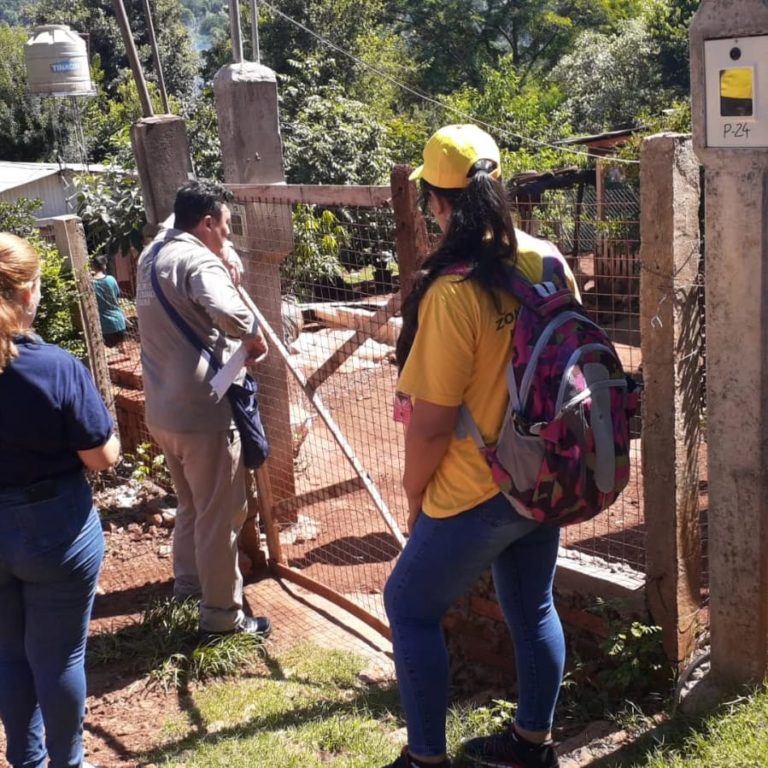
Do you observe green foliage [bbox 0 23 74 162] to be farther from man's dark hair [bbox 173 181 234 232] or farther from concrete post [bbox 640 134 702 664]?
concrete post [bbox 640 134 702 664]

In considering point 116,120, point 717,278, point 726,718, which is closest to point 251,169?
point 717,278

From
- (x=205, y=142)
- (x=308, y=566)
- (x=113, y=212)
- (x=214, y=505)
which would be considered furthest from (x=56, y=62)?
(x=214, y=505)

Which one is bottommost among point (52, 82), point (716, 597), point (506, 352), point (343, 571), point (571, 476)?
point (343, 571)

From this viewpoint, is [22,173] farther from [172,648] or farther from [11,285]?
[11,285]

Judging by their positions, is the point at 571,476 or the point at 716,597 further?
the point at 716,597

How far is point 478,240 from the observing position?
2492mm

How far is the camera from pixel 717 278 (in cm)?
284

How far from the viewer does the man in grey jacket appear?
4184 millimetres

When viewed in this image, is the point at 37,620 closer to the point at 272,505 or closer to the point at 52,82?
the point at 272,505

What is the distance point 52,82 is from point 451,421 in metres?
17.0

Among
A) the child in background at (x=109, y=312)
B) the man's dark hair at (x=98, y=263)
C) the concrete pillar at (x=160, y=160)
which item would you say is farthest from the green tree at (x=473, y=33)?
the concrete pillar at (x=160, y=160)

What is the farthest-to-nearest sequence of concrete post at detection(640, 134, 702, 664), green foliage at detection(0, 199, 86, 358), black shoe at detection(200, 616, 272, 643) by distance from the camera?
green foliage at detection(0, 199, 86, 358)
black shoe at detection(200, 616, 272, 643)
concrete post at detection(640, 134, 702, 664)

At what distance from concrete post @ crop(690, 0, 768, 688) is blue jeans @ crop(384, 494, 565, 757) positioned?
586mm

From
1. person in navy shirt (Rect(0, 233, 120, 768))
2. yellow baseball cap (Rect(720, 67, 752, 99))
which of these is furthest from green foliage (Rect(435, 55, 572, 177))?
person in navy shirt (Rect(0, 233, 120, 768))
